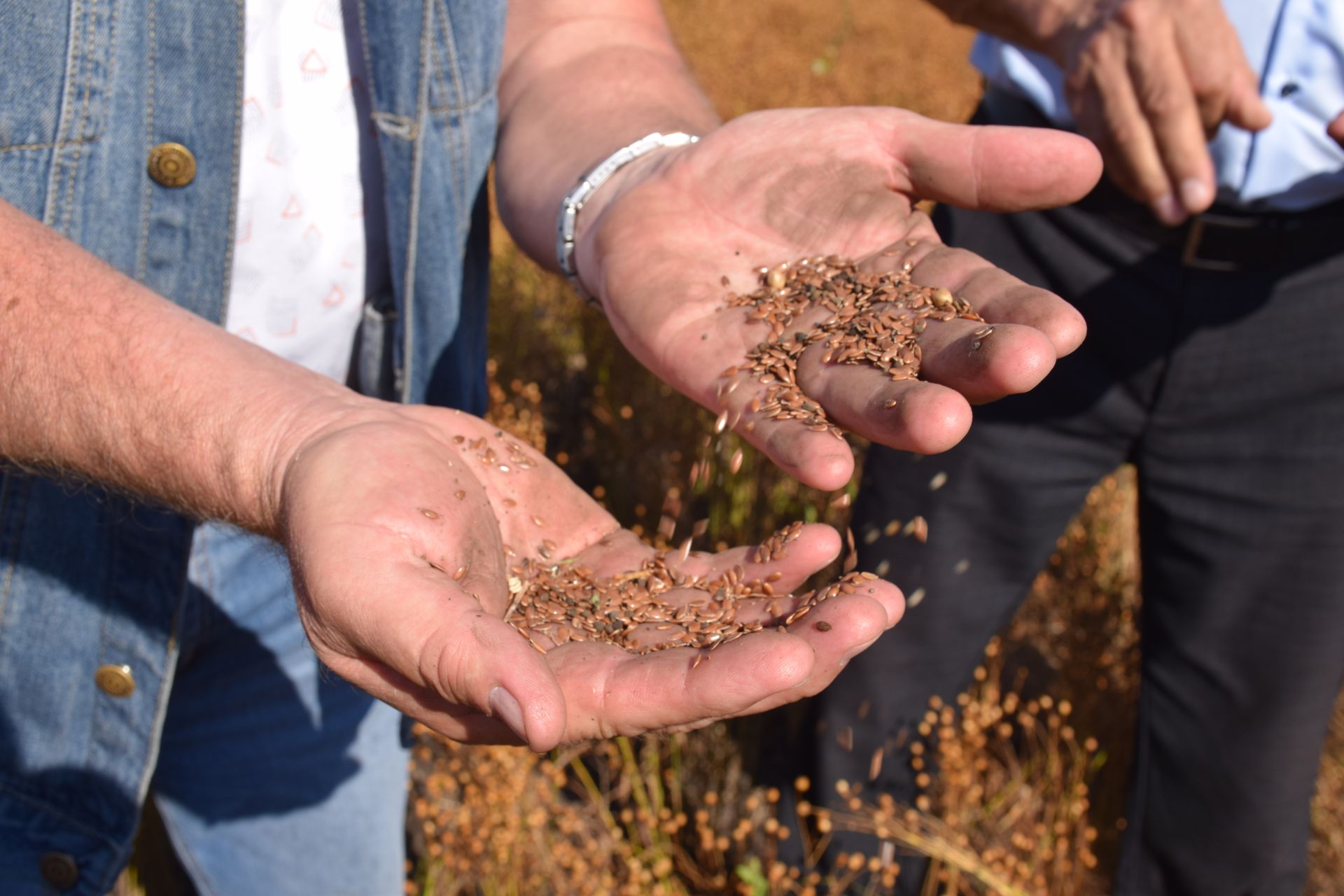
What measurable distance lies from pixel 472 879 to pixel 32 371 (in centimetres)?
195

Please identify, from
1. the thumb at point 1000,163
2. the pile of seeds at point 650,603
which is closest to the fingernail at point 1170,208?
the thumb at point 1000,163

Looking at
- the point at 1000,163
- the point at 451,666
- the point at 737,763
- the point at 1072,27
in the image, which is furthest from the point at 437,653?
the point at 737,763

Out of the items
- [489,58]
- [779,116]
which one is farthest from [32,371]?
[779,116]

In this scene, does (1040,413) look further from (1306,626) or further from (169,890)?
(169,890)

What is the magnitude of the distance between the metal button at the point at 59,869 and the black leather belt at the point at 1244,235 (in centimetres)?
238

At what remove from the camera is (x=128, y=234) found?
1461mm

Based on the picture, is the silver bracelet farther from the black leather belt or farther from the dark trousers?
the black leather belt

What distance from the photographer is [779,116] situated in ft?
5.60

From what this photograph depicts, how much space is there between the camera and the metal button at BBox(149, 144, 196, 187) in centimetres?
145

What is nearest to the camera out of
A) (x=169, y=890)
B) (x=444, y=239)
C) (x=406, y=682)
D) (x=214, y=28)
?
(x=406, y=682)

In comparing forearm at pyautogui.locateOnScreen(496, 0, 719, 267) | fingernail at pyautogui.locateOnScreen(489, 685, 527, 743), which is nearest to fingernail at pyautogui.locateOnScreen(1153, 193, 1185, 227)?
forearm at pyautogui.locateOnScreen(496, 0, 719, 267)

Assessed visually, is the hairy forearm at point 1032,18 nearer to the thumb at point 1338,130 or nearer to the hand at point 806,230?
the thumb at point 1338,130

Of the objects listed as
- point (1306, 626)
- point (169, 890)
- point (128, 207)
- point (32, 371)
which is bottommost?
point (169, 890)

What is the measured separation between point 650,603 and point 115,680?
877 mm
